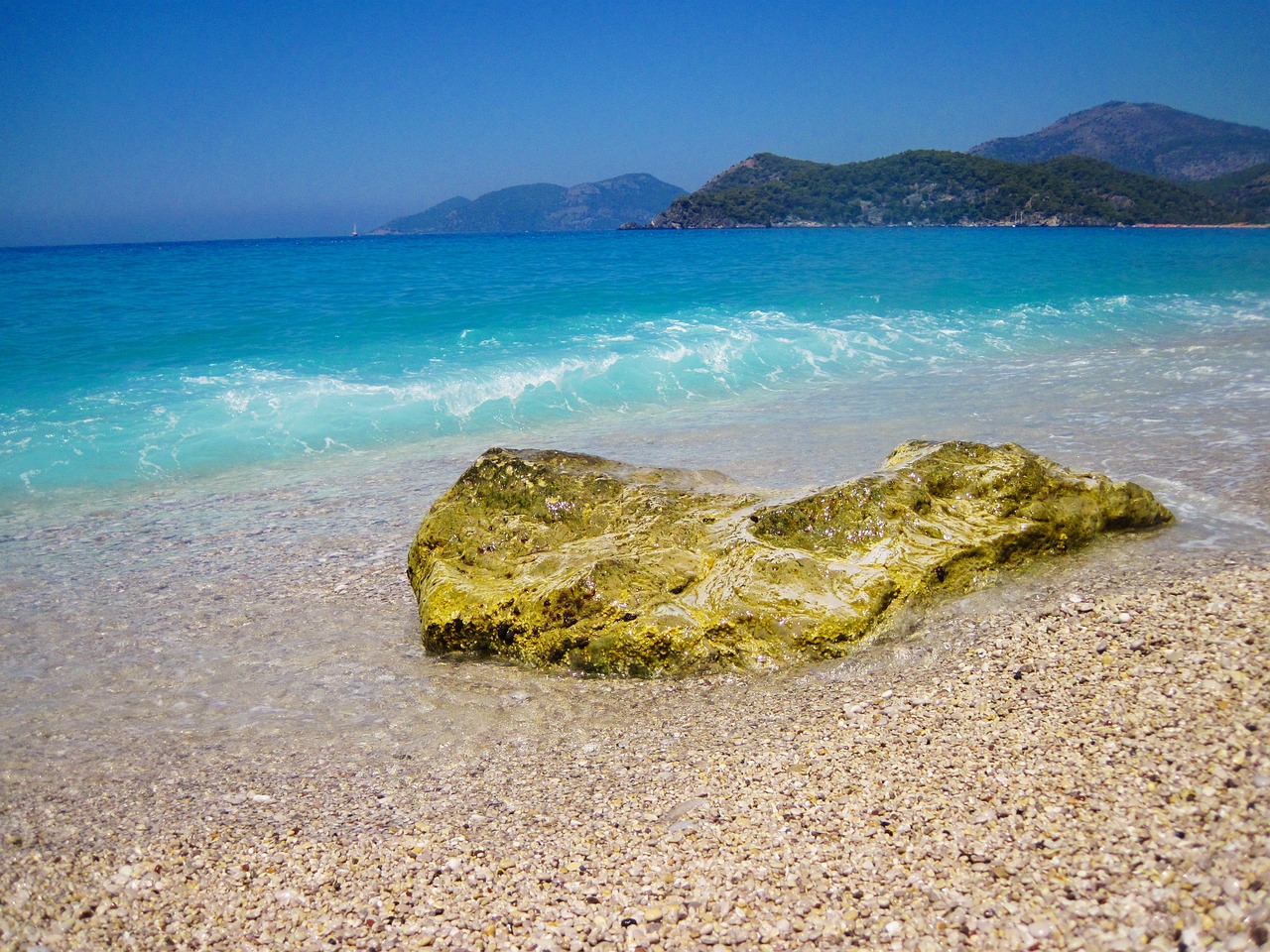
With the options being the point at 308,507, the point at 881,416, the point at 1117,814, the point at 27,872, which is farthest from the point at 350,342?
the point at 1117,814

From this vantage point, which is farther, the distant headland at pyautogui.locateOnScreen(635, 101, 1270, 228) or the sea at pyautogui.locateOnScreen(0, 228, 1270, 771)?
the distant headland at pyautogui.locateOnScreen(635, 101, 1270, 228)

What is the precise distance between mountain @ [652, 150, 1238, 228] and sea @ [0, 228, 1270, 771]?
Result: 3702 inches

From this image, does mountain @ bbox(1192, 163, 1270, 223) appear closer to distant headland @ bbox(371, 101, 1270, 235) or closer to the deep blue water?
distant headland @ bbox(371, 101, 1270, 235)

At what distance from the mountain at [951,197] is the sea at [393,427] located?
308 feet

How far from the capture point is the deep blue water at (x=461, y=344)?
35.3 feet

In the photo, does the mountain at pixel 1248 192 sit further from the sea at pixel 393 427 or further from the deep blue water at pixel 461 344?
the sea at pixel 393 427

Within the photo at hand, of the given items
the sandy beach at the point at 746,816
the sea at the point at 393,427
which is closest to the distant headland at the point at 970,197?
the sea at the point at 393,427

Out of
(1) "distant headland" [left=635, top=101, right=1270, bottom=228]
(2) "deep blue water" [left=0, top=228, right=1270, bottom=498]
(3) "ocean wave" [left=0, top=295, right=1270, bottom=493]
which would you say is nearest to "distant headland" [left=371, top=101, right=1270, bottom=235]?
(1) "distant headland" [left=635, top=101, right=1270, bottom=228]

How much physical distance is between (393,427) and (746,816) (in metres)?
8.98

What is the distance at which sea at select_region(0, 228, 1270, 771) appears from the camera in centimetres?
449

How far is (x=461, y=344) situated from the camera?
53.0ft

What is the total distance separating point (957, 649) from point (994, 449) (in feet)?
6.14

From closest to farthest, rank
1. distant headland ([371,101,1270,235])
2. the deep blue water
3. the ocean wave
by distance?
the ocean wave < the deep blue water < distant headland ([371,101,1270,235])

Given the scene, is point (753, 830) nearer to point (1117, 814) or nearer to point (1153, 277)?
point (1117, 814)
